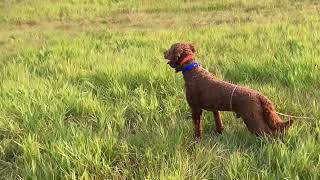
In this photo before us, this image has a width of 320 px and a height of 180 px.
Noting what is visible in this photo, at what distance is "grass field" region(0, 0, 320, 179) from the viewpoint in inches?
122

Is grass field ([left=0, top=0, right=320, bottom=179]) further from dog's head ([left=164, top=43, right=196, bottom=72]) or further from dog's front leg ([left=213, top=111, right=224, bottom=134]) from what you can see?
dog's head ([left=164, top=43, right=196, bottom=72])

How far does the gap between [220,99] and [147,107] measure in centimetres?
108

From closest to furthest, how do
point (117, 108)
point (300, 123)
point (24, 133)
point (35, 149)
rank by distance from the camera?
1. point (35, 149)
2. point (300, 123)
3. point (24, 133)
4. point (117, 108)

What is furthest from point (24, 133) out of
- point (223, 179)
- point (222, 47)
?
point (222, 47)

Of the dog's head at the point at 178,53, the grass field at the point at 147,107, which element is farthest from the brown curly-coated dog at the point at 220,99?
the grass field at the point at 147,107

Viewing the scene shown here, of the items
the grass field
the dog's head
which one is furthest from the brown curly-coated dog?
the grass field

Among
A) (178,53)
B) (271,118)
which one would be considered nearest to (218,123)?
(271,118)

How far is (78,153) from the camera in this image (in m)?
3.17

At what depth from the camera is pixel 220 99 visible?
337 centimetres

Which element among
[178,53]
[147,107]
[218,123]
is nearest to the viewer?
[178,53]

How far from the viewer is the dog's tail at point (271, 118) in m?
3.29

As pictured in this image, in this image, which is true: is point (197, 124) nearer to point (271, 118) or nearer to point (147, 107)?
point (271, 118)

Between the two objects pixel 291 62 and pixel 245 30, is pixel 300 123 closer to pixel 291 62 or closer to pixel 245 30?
pixel 291 62

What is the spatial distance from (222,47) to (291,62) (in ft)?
6.45
